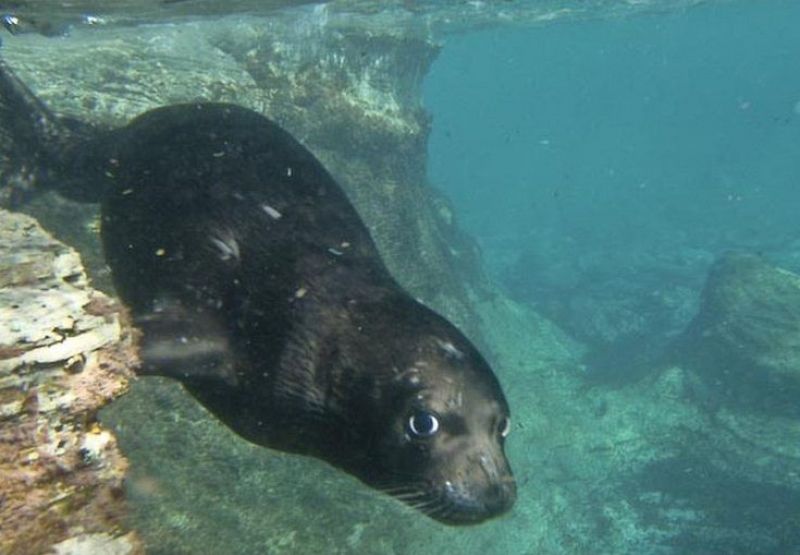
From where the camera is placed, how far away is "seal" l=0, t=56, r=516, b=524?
8.98 ft

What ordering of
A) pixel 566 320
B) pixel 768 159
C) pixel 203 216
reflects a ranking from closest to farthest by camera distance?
pixel 203 216, pixel 566 320, pixel 768 159

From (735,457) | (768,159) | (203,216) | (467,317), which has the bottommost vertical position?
(768,159)

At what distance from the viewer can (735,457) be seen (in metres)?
12.7

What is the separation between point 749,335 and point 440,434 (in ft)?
46.4

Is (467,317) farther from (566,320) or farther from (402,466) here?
(402,466)

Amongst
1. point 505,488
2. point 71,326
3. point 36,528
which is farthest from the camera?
point 505,488

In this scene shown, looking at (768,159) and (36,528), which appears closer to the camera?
(36,528)

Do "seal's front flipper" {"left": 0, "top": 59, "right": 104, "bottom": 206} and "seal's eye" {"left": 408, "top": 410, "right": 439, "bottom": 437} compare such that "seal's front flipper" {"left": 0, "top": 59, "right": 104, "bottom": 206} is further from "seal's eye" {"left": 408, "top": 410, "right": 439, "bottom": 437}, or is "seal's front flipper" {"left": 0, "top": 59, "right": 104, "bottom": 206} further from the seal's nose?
the seal's nose

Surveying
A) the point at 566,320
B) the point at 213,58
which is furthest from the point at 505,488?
the point at 566,320

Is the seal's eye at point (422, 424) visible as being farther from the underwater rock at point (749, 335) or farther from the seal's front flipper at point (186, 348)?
the underwater rock at point (749, 335)

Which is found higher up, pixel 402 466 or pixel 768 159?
pixel 402 466

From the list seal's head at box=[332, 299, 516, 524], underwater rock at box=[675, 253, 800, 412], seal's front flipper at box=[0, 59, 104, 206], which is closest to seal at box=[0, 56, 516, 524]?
seal's head at box=[332, 299, 516, 524]

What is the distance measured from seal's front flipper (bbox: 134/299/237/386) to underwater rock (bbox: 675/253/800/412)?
529 inches

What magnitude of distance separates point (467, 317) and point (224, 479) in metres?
6.89
